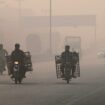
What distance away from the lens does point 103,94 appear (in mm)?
19250

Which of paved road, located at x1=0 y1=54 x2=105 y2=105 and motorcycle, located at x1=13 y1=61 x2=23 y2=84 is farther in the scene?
motorcycle, located at x1=13 y1=61 x2=23 y2=84

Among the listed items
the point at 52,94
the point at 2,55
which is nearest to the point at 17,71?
the point at 52,94

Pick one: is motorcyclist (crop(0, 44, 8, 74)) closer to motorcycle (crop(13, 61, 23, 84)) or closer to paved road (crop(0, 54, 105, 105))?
motorcycle (crop(13, 61, 23, 84))

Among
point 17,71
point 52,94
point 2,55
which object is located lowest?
point 52,94

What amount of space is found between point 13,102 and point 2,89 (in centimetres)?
476

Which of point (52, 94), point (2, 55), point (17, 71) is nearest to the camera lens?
point (52, 94)

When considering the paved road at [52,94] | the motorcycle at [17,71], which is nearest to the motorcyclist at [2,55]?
the motorcycle at [17,71]

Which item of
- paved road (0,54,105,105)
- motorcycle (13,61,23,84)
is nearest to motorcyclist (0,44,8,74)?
motorcycle (13,61,23,84)

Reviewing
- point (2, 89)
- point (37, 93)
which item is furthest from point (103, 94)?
point (2, 89)

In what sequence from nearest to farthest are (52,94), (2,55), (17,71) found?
(52,94) < (17,71) < (2,55)

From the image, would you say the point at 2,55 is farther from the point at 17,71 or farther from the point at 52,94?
the point at 52,94

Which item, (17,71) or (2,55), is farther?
(2,55)

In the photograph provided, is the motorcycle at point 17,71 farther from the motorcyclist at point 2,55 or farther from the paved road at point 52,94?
the motorcyclist at point 2,55

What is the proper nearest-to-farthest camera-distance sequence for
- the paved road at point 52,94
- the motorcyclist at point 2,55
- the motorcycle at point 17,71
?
the paved road at point 52,94
the motorcycle at point 17,71
the motorcyclist at point 2,55
